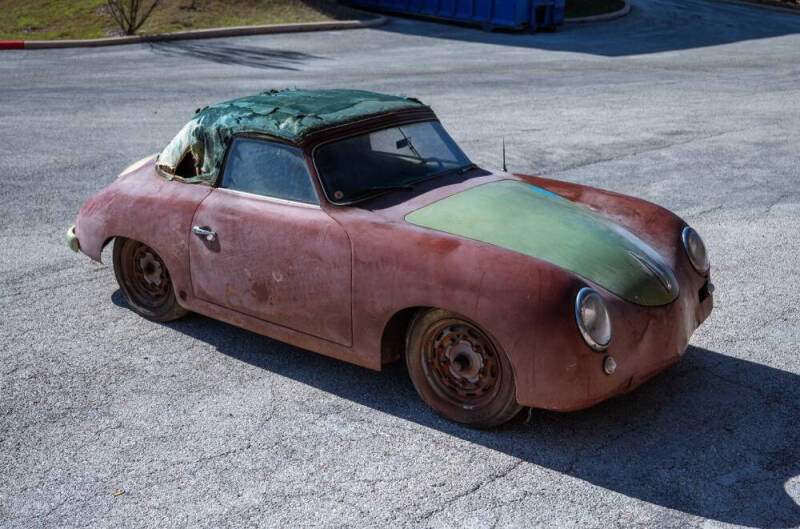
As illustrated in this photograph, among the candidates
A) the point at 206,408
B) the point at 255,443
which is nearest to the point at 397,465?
the point at 255,443

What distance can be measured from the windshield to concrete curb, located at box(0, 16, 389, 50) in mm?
16505

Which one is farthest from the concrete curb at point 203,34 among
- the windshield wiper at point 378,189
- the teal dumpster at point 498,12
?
the windshield wiper at point 378,189

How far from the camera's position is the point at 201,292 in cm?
566

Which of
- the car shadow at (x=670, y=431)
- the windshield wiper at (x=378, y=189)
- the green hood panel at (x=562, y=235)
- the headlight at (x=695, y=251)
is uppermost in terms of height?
the windshield wiper at (x=378, y=189)

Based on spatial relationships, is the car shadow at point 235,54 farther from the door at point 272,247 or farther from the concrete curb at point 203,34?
the door at point 272,247

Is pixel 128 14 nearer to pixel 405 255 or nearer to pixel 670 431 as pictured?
→ pixel 405 255

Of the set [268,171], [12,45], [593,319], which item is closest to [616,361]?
[593,319]

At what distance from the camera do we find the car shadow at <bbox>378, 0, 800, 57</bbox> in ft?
72.2

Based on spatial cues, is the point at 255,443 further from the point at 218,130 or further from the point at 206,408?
the point at 218,130

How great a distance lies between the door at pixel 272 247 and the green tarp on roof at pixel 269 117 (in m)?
0.10

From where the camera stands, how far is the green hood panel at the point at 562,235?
4.61 meters

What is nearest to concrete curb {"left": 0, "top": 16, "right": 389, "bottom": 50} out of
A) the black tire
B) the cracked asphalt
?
the cracked asphalt

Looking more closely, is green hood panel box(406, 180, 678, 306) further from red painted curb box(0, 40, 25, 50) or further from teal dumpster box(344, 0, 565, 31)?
teal dumpster box(344, 0, 565, 31)

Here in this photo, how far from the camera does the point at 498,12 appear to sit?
2402cm
